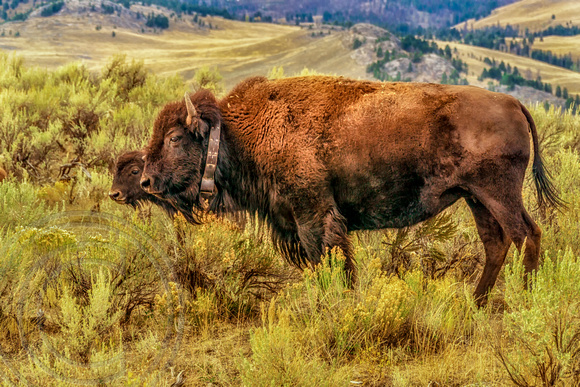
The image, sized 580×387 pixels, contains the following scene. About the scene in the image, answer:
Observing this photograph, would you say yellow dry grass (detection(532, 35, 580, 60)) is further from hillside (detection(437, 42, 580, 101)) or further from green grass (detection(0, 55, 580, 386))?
green grass (detection(0, 55, 580, 386))

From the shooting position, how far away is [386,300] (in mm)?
3477

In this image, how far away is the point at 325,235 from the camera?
161 inches

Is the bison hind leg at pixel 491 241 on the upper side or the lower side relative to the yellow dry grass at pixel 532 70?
upper

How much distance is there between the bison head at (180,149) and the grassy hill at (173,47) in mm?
46066

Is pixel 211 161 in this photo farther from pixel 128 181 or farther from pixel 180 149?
pixel 128 181

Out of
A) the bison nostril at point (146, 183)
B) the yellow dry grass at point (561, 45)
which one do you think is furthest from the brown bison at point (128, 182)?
the yellow dry grass at point (561, 45)

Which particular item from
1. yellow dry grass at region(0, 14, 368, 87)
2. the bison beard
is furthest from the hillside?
the bison beard

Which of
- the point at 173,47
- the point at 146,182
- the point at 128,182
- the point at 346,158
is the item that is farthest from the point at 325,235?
the point at 173,47

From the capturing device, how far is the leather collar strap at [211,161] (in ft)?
14.5

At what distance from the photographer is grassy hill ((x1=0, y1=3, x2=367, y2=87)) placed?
62.7 metres

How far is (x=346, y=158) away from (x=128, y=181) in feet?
8.93

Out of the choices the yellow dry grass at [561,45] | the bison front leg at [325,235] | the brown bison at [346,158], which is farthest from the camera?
the yellow dry grass at [561,45]

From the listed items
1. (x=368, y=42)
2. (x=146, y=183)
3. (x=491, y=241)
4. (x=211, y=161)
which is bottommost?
(x=491, y=241)

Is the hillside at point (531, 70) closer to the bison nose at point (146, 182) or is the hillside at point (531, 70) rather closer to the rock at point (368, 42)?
the rock at point (368, 42)
